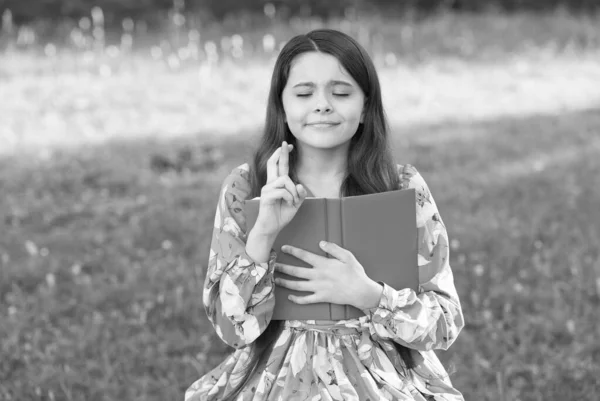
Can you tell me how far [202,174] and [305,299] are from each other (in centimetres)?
322

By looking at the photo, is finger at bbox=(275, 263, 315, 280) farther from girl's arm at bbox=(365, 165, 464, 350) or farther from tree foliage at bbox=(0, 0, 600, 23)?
tree foliage at bbox=(0, 0, 600, 23)

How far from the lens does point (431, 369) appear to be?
8.26ft

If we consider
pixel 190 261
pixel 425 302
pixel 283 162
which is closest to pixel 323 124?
pixel 283 162

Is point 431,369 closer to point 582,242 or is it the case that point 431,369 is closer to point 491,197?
point 582,242

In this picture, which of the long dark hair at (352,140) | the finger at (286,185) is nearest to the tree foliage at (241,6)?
the long dark hair at (352,140)

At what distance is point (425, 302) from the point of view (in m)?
2.39

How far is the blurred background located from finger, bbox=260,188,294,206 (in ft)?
4.71

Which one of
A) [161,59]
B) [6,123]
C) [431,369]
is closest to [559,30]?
[161,59]

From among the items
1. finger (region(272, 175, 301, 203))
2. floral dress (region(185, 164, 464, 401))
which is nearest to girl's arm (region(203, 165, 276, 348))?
floral dress (region(185, 164, 464, 401))

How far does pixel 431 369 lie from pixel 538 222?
2449mm

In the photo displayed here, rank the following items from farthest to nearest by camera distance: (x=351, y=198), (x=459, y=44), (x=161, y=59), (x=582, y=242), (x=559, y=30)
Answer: (x=559, y=30) < (x=459, y=44) < (x=161, y=59) < (x=582, y=242) < (x=351, y=198)

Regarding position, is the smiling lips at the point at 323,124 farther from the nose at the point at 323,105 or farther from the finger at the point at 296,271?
the finger at the point at 296,271

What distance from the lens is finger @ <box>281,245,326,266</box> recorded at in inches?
91.3

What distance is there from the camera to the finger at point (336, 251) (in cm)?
229
